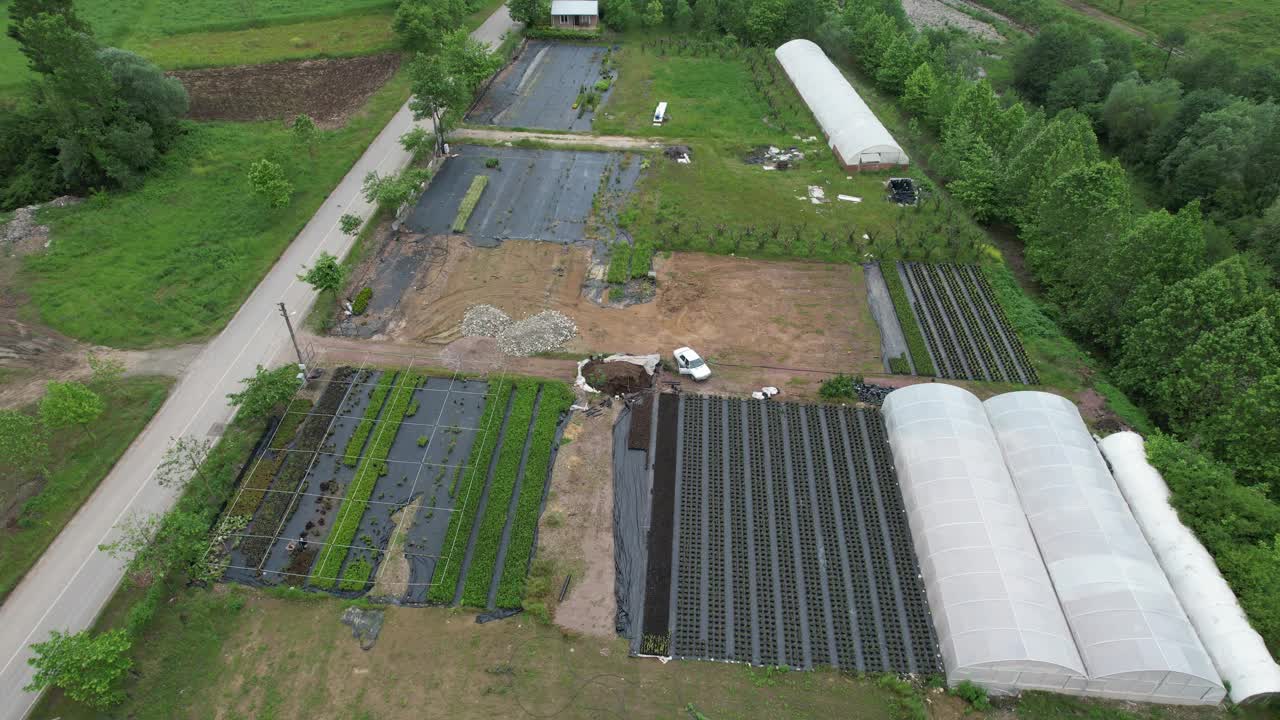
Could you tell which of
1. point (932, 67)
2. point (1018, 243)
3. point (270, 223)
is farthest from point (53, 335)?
point (932, 67)

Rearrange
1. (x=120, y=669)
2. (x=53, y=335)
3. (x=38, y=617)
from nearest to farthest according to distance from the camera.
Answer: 1. (x=120, y=669)
2. (x=38, y=617)
3. (x=53, y=335)

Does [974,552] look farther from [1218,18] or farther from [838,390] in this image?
[1218,18]

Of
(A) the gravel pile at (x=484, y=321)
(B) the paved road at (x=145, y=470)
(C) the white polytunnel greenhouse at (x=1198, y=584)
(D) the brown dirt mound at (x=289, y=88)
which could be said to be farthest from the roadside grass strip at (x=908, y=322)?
(D) the brown dirt mound at (x=289, y=88)

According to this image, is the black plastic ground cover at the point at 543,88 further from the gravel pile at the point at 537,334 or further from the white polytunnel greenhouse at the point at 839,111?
the gravel pile at the point at 537,334

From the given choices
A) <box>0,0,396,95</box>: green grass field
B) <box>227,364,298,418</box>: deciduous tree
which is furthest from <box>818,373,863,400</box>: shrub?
<box>0,0,396,95</box>: green grass field

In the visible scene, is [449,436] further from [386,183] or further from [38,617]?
[386,183]

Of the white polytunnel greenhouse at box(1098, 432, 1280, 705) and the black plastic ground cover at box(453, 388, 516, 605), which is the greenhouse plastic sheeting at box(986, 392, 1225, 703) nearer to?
the white polytunnel greenhouse at box(1098, 432, 1280, 705)
